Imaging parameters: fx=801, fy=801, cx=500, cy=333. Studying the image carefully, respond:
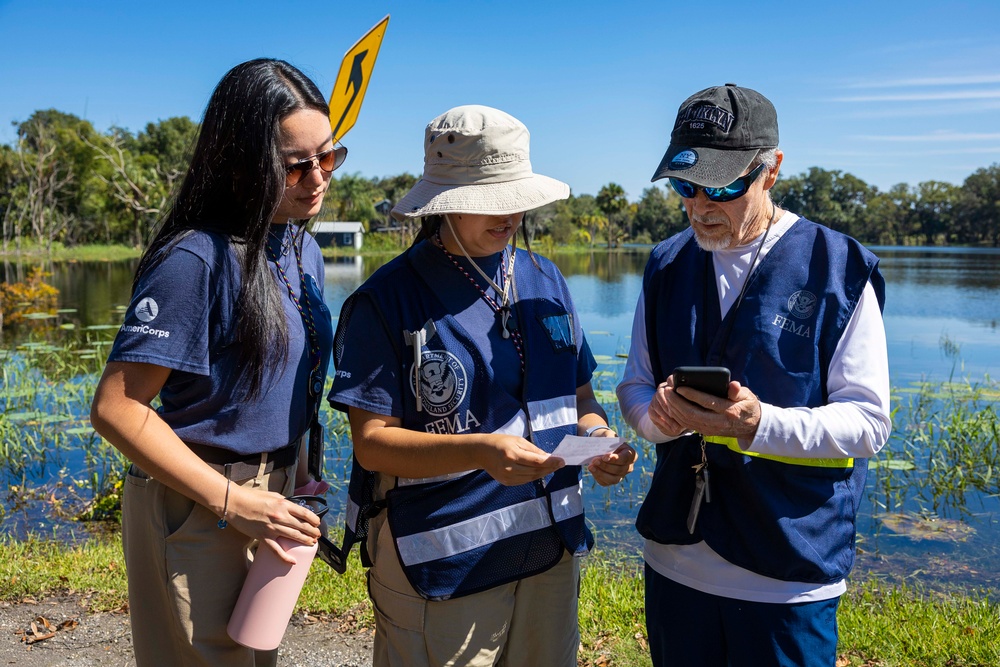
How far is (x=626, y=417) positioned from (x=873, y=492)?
5.15 m

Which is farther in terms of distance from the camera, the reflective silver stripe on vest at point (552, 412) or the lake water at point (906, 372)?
the lake water at point (906, 372)

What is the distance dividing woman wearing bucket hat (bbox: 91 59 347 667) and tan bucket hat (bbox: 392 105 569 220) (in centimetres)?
29

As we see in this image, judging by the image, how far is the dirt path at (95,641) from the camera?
121 inches

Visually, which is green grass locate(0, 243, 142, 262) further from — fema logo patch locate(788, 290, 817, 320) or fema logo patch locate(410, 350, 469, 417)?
fema logo patch locate(788, 290, 817, 320)

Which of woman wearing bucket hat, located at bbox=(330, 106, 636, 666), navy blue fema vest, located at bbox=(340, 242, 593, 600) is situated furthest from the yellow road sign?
navy blue fema vest, located at bbox=(340, 242, 593, 600)

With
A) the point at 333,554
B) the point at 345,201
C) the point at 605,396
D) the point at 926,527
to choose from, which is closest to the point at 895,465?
the point at 926,527

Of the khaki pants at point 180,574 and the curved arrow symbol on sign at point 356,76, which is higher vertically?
the curved arrow symbol on sign at point 356,76

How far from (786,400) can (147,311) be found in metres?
1.37

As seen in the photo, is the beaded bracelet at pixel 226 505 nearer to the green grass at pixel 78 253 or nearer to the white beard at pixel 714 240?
the white beard at pixel 714 240

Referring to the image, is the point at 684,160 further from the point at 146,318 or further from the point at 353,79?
the point at 353,79

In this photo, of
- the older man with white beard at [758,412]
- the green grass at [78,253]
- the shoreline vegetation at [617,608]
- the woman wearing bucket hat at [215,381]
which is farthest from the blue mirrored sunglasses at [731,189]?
the green grass at [78,253]

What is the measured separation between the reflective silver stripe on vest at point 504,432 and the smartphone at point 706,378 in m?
0.42

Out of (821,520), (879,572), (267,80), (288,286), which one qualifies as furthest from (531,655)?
(879,572)

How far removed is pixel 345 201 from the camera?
59875 millimetres
